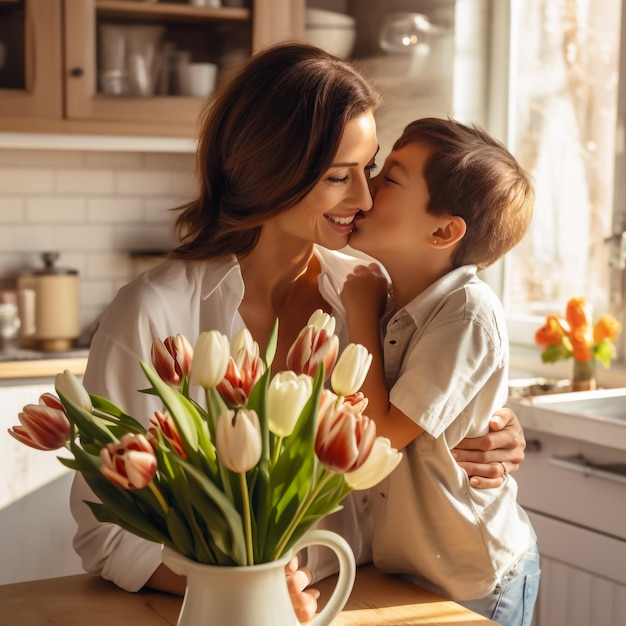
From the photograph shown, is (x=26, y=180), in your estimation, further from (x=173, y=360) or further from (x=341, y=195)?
(x=173, y=360)

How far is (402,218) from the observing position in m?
1.66

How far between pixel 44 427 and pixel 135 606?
466 millimetres

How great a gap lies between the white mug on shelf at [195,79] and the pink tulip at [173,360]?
2.63 meters

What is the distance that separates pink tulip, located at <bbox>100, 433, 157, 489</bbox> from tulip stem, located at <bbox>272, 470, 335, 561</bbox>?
0.15 meters

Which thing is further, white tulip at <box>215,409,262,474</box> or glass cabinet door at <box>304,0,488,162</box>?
glass cabinet door at <box>304,0,488,162</box>

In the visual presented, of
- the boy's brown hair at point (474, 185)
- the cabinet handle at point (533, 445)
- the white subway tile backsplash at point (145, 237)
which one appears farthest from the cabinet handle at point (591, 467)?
the white subway tile backsplash at point (145, 237)

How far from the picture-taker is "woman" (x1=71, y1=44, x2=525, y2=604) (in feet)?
4.90

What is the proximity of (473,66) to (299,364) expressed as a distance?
2.70 meters

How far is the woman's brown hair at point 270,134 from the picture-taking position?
155 centimetres

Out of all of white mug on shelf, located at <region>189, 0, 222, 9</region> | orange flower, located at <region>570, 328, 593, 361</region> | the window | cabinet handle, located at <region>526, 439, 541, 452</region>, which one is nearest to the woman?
cabinet handle, located at <region>526, 439, 541, 452</region>

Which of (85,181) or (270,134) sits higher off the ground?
(270,134)

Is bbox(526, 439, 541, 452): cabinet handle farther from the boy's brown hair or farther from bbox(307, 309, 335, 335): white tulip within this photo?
bbox(307, 309, 335, 335): white tulip

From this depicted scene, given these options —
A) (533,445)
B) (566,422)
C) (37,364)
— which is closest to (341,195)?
(566,422)

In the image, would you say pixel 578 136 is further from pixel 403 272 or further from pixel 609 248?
pixel 403 272
